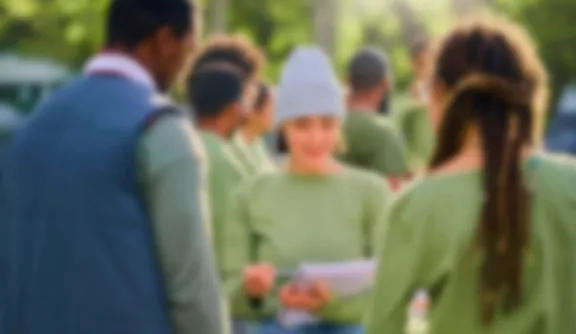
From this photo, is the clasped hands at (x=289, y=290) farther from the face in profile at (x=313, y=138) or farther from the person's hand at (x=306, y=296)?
the face in profile at (x=313, y=138)

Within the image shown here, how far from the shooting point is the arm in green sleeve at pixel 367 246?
6.75 metres

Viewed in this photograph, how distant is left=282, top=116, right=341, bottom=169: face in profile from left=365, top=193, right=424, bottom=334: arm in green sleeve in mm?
2254

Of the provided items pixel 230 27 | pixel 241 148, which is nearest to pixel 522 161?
pixel 241 148

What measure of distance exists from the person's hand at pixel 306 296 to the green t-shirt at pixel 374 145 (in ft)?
9.73

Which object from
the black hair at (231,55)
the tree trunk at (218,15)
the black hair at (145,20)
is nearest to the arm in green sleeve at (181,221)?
the black hair at (145,20)

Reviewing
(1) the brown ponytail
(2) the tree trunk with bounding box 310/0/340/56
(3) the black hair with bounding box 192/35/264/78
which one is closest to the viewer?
(1) the brown ponytail

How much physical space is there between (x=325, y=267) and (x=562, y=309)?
2.20m

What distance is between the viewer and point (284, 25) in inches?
1492

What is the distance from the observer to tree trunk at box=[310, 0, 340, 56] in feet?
70.1

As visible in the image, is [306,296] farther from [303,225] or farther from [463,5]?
[463,5]

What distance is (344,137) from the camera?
9.76 metres

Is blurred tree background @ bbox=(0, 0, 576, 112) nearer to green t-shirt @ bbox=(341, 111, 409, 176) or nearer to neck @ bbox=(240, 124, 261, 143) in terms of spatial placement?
neck @ bbox=(240, 124, 261, 143)

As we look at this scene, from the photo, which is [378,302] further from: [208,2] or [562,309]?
[208,2]

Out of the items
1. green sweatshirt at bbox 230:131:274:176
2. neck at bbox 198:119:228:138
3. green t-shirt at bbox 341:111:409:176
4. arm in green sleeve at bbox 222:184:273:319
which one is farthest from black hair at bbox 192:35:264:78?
arm in green sleeve at bbox 222:184:273:319
